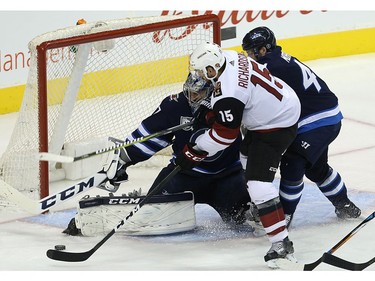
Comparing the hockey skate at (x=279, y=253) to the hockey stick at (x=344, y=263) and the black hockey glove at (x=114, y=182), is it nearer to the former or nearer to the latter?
the hockey stick at (x=344, y=263)

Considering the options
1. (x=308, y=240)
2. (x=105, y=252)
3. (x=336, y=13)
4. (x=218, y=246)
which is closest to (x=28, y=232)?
(x=105, y=252)

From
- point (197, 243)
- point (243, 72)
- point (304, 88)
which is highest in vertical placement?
point (243, 72)

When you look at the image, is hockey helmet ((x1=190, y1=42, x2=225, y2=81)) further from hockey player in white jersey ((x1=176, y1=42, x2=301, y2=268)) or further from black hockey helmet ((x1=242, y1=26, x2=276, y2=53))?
black hockey helmet ((x1=242, y1=26, x2=276, y2=53))

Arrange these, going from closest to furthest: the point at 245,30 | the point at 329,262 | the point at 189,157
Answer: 1. the point at 329,262
2. the point at 189,157
3. the point at 245,30

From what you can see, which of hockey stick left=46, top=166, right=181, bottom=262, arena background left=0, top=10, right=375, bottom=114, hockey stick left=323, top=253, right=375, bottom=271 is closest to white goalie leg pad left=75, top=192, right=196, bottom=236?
hockey stick left=46, top=166, right=181, bottom=262

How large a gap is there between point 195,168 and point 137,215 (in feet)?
1.01

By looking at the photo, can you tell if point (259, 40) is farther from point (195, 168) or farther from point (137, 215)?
point (137, 215)

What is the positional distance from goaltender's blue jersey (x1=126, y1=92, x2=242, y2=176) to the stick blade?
0.59m

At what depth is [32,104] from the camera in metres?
5.22

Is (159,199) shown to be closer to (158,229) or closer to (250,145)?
(158,229)

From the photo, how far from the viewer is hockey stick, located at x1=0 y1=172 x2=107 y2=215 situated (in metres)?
4.77

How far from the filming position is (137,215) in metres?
4.88

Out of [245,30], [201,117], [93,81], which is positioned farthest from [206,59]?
[245,30]

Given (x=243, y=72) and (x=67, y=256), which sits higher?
(x=243, y=72)
